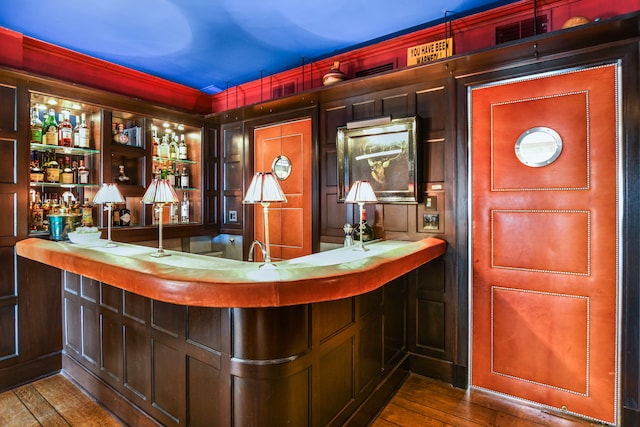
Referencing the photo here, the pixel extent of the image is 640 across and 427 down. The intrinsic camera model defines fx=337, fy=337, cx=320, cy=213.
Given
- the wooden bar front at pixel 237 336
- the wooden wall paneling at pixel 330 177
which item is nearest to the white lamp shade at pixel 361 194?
the wooden bar front at pixel 237 336

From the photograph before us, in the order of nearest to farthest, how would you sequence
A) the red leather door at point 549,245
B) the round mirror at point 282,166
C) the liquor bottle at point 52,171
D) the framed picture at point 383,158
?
the red leather door at point 549,245, the framed picture at point 383,158, the liquor bottle at point 52,171, the round mirror at point 282,166

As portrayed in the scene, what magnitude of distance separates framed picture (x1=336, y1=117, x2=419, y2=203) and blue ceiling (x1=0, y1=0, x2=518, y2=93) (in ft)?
2.74

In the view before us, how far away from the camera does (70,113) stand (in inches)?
131

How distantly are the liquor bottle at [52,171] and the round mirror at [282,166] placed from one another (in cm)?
207

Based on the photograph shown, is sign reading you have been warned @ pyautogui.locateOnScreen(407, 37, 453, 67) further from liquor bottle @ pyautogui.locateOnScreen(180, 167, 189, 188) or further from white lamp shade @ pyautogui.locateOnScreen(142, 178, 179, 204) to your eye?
liquor bottle @ pyautogui.locateOnScreen(180, 167, 189, 188)

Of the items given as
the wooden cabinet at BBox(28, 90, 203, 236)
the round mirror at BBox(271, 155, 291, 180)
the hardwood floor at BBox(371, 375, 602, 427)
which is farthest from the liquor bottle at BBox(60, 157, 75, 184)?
the hardwood floor at BBox(371, 375, 602, 427)

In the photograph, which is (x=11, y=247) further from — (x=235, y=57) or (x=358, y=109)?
(x=358, y=109)

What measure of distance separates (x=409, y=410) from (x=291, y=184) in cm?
246

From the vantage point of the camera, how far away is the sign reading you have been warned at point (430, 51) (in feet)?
9.08

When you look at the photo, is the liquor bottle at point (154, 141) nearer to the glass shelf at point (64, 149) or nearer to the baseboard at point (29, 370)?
the glass shelf at point (64, 149)

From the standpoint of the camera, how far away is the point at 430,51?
2.84m

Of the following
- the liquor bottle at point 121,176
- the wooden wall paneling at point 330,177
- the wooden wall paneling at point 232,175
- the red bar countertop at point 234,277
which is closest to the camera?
the red bar countertop at point 234,277

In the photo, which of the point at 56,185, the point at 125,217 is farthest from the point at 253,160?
the point at 56,185

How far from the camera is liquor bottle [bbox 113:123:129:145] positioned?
11.7 ft
